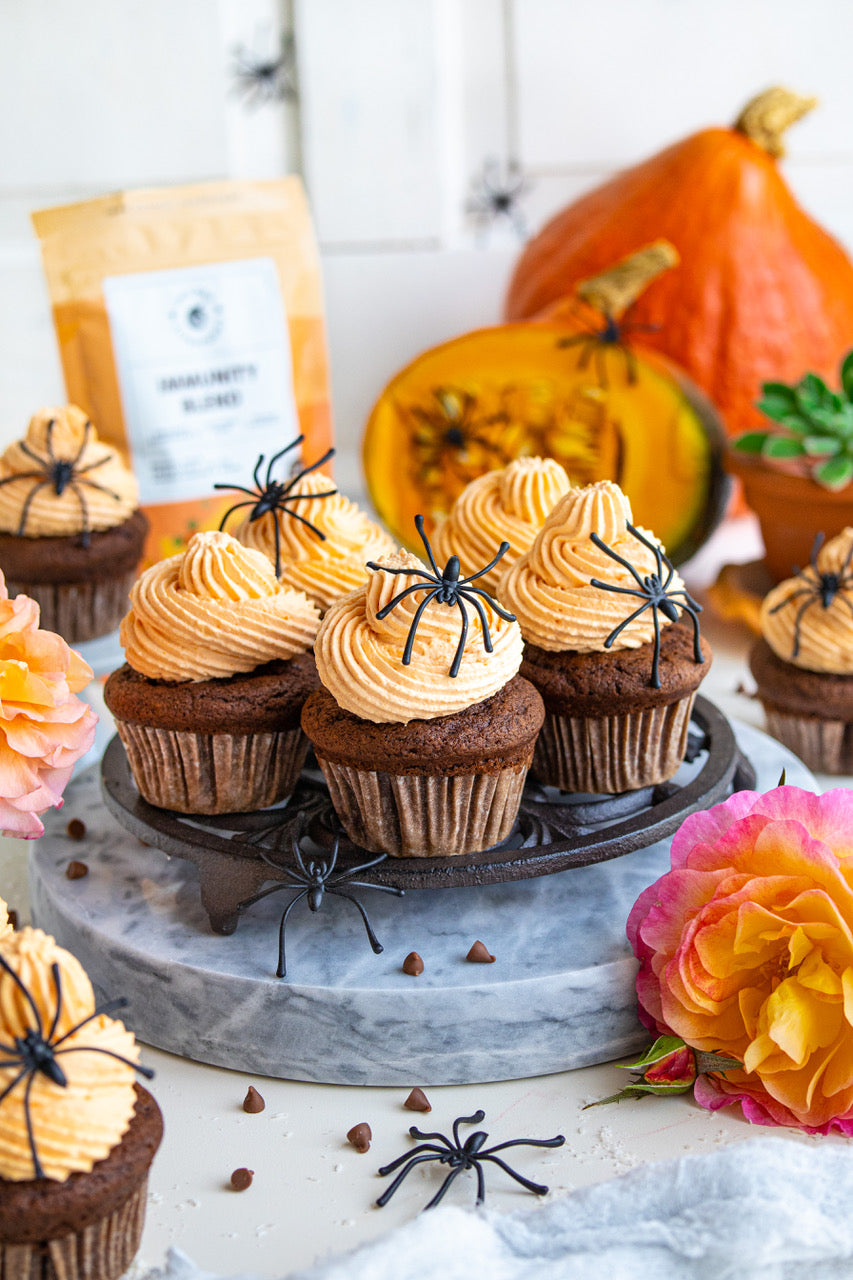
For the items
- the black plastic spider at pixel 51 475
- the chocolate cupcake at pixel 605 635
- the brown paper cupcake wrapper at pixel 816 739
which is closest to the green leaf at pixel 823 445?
the brown paper cupcake wrapper at pixel 816 739

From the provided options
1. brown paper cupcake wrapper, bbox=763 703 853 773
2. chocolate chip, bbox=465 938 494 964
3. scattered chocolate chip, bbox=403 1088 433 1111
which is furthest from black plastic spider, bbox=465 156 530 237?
scattered chocolate chip, bbox=403 1088 433 1111

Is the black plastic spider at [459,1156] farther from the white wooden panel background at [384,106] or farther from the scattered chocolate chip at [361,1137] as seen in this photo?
the white wooden panel background at [384,106]

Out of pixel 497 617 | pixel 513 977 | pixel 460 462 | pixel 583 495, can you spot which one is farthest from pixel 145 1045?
pixel 460 462


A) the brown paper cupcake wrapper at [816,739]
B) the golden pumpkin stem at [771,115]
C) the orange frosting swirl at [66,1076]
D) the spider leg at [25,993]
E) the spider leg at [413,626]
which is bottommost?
the brown paper cupcake wrapper at [816,739]

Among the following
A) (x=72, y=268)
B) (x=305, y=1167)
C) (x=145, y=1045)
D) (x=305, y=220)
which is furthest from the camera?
(x=305, y=220)

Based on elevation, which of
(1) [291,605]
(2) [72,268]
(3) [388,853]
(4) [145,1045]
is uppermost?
(2) [72,268]

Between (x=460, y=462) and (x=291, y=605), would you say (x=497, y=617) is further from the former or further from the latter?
(x=460, y=462)
